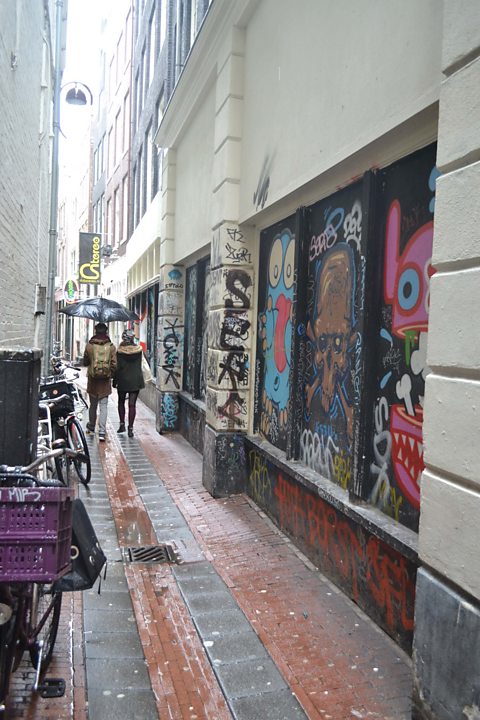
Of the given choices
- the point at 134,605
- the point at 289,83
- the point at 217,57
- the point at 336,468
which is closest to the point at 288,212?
the point at 289,83

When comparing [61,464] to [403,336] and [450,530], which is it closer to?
[403,336]

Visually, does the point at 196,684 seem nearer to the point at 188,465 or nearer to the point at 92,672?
the point at 92,672

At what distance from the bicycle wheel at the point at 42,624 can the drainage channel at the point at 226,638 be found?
95 cm

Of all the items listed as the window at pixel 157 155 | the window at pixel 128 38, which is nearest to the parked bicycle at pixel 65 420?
the window at pixel 157 155

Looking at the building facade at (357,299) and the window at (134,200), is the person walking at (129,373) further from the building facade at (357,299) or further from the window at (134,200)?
the window at (134,200)

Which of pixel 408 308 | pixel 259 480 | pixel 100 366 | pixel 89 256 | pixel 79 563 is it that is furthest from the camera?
pixel 89 256

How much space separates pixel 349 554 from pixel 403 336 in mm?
1630

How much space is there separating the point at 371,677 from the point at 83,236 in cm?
2454

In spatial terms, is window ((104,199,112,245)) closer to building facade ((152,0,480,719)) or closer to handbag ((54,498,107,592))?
building facade ((152,0,480,719))

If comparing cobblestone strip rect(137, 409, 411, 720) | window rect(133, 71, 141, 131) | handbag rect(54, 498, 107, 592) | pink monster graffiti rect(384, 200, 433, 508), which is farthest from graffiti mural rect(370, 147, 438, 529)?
window rect(133, 71, 141, 131)

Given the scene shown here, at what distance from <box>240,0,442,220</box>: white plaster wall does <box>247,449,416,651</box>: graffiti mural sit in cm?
263

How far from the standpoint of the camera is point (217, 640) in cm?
400

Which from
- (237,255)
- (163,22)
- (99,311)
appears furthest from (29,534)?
(163,22)

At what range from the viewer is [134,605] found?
454 centimetres
